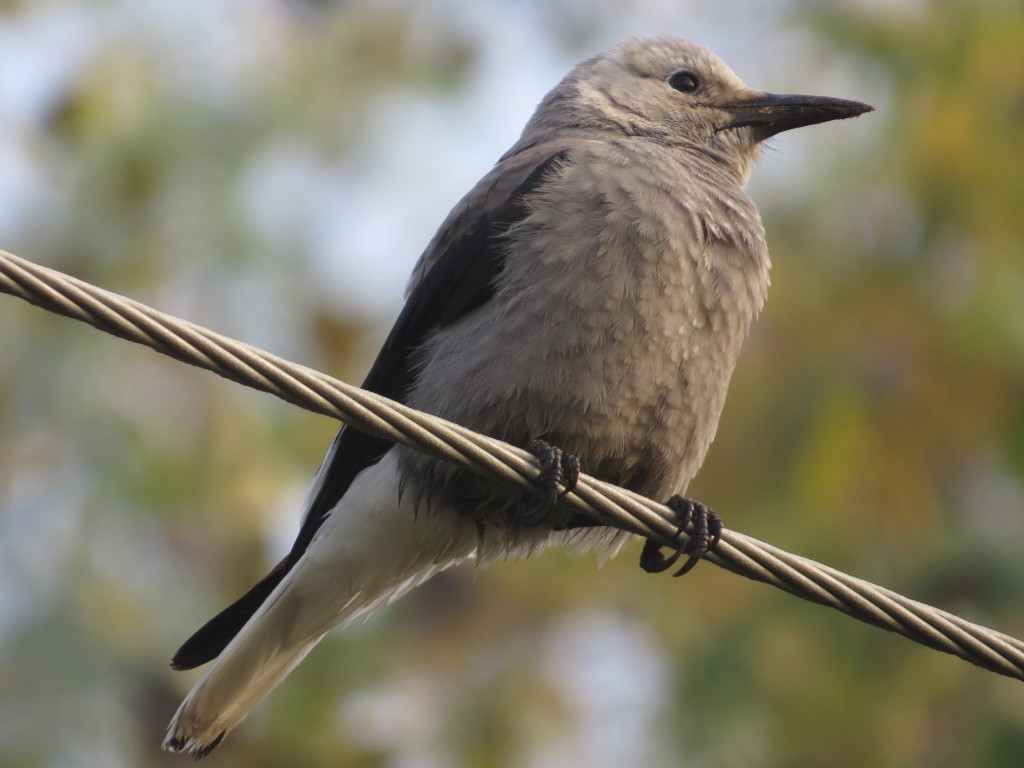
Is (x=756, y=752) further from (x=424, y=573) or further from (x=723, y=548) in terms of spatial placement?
(x=723, y=548)

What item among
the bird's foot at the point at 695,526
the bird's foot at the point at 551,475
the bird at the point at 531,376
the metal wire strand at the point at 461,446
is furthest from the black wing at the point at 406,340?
the metal wire strand at the point at 461,446

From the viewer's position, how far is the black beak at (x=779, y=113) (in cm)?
529

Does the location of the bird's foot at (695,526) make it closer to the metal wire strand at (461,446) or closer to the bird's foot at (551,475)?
the metal wire strand at (461,446)

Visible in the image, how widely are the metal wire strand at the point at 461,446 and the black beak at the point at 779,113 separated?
7.36 ft

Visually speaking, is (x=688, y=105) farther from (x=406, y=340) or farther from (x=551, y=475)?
(x=551, y=475)

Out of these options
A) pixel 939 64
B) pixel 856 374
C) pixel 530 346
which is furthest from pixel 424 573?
pixel 939 64

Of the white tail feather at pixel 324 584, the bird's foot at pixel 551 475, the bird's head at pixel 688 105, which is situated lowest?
the white tail feather at pixel 324 584

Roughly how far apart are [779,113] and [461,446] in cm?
294

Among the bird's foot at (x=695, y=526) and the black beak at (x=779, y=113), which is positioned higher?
the black beak at (x=779, y=113)

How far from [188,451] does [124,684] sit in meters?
1.26

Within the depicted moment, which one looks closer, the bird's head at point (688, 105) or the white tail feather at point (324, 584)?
the white tail feather at point (324, 584)

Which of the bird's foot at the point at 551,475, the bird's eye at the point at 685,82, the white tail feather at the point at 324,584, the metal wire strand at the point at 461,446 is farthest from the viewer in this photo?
the bird's eye at the point at 685,82

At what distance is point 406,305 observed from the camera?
15.4 ft

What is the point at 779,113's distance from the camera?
5324mm
